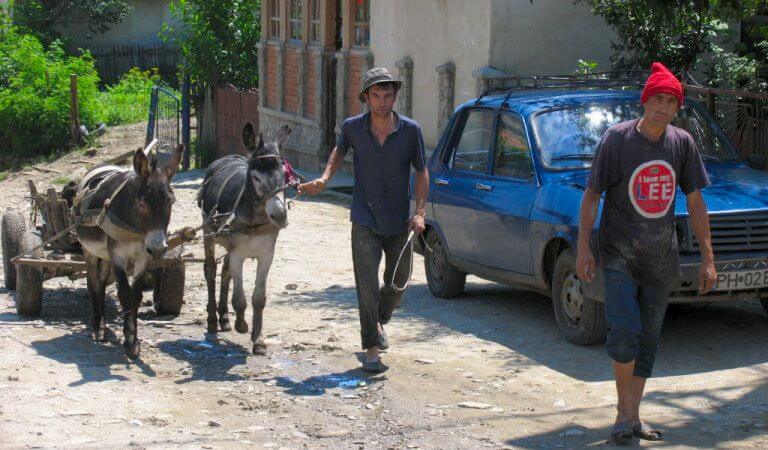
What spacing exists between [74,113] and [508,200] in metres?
19.7

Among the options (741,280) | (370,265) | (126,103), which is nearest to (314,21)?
(126,103)

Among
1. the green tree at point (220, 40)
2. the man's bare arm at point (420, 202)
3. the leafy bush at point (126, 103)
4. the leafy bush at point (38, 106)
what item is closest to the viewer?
the man's bare arm at point (420, 202)

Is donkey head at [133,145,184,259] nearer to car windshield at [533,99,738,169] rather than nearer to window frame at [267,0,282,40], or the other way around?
car windshield at [533,99,738,169]

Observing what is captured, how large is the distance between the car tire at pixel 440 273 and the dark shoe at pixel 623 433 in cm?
442

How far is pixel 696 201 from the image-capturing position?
6430mm

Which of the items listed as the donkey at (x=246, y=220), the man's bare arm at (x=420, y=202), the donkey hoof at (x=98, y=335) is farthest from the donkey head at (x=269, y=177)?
the donkey hoof at (x=98, y=335)

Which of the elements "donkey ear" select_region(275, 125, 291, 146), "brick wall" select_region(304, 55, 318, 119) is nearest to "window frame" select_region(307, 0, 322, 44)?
"brick wall" select_region(304, 55, 318, 119)

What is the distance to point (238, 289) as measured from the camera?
9195mm

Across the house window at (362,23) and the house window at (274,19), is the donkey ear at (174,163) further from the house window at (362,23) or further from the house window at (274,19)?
the house window at (274,19)

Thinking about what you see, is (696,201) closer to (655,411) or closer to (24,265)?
(655,411)

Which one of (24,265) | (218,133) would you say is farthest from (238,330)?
(218,133)

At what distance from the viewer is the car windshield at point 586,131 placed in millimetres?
9555

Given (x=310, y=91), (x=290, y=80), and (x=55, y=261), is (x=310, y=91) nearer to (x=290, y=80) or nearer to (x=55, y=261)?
(x=290, y=80)

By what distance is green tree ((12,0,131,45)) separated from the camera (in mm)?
40562
